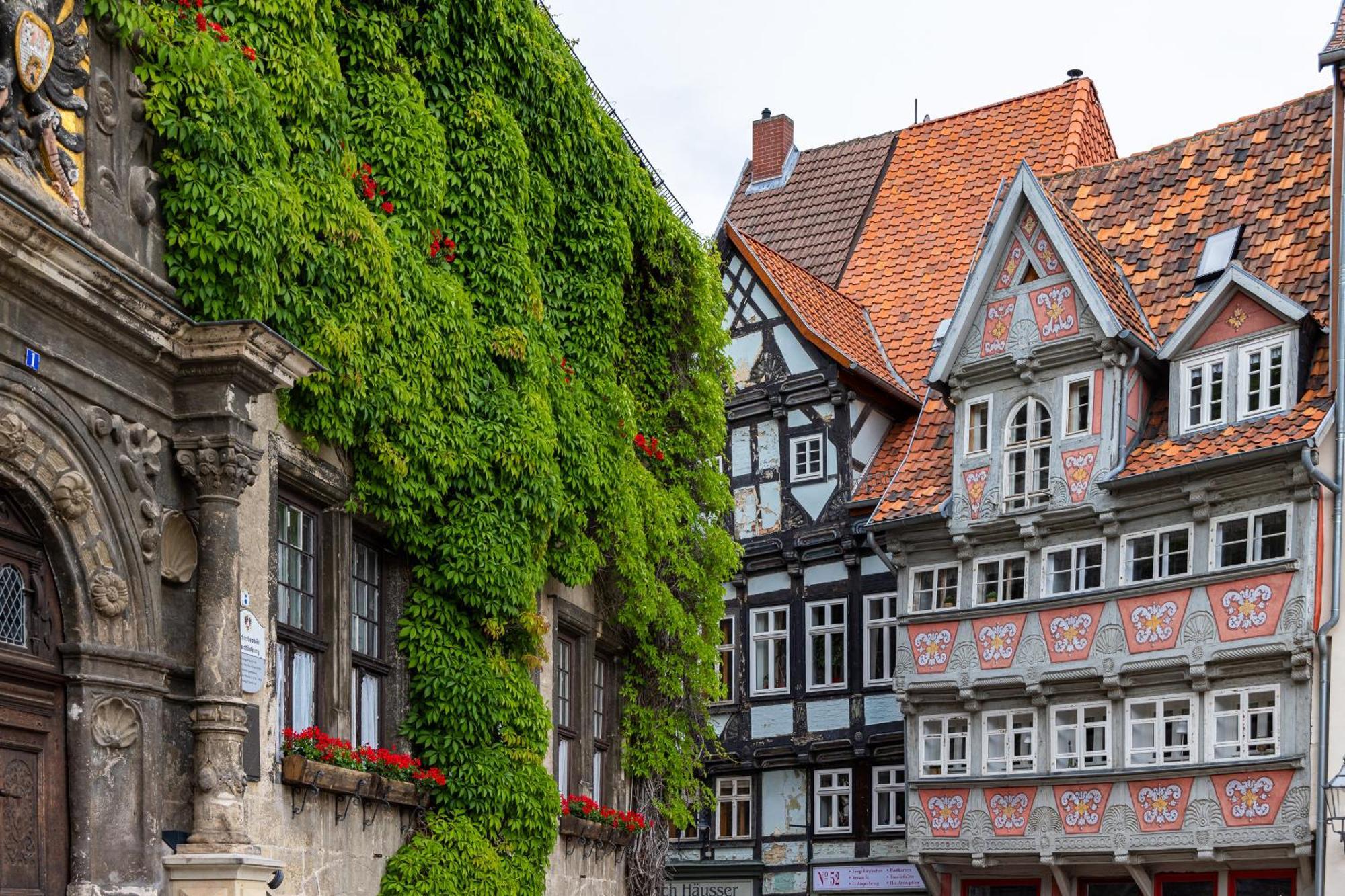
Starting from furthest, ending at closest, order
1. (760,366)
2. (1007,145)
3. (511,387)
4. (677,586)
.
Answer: (1007,145)
(760,366)
(677,586)
(511,387)

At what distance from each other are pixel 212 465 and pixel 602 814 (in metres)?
7.61

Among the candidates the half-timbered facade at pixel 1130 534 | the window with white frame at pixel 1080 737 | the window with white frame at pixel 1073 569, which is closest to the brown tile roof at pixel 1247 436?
the half-timbered facade at pixel 1130 534

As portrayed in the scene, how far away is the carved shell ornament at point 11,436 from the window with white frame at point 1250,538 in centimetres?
1662

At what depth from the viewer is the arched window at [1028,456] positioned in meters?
25.1

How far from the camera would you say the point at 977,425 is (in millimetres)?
25953

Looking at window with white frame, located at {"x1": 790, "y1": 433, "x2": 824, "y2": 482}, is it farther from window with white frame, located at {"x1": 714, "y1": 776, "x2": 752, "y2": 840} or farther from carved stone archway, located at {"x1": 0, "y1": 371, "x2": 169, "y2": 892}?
carved stone archway, located at {"x1": 0, "y1": 371, "x2": 169, "y2": 892}

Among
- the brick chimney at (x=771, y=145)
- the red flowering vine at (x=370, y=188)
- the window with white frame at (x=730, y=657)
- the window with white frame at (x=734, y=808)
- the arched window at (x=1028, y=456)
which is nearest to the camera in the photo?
the red flowering vine at (x=370, y=188)

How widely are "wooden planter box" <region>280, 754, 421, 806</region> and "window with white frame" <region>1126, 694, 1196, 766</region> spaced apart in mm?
12648

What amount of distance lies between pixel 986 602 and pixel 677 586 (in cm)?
802

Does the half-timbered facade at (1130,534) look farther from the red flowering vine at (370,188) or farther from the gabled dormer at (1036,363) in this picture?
the red flowering vine at (370,188)

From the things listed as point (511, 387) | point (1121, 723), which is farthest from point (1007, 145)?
point (511, 387)

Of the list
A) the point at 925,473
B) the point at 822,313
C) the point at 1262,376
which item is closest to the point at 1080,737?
the point at 925,473

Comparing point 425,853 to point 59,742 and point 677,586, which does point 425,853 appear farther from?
point 677,586

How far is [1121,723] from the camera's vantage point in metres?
23.9
